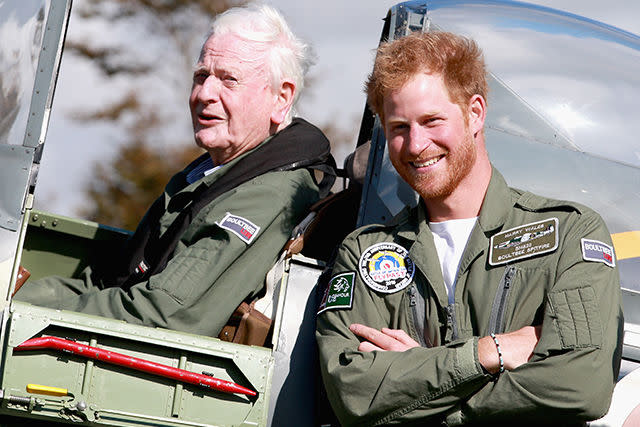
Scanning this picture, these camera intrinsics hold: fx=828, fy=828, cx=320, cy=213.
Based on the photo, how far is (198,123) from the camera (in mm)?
3500

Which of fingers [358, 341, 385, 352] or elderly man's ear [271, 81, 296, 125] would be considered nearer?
fingers [358, 341, 385, 352]

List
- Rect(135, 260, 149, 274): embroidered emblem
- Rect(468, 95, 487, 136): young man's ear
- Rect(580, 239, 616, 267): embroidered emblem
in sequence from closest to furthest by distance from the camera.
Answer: Rect(580, 239, 616, 267): embroidered emblem → Rect(468, 95, 487, 136): young man's ear → Rect(135, 260, 149, 274): embroidered emblem

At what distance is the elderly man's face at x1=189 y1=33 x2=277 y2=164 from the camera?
346 centimetres

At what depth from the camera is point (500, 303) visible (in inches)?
93.8

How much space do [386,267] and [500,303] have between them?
0.40 m

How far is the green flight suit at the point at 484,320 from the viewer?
2164 millimetres

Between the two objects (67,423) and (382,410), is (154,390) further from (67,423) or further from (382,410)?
(382,410)

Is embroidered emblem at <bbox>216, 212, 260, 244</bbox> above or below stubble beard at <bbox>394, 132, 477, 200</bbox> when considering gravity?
below

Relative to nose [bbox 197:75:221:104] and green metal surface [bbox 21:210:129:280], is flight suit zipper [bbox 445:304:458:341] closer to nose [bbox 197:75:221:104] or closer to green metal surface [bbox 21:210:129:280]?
nose [bbox 197:75:221:104]

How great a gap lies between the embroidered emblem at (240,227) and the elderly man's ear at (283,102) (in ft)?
2.48

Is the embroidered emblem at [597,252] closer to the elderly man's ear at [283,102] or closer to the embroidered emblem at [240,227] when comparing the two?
the embroidered emblem at [240,227]

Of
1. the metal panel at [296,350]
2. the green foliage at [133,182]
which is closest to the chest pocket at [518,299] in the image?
the metal panel at [296,350]

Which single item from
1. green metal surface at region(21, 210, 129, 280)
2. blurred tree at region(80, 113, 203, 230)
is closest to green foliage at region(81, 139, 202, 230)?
blurred tree at region(80, 113, 203, 230)

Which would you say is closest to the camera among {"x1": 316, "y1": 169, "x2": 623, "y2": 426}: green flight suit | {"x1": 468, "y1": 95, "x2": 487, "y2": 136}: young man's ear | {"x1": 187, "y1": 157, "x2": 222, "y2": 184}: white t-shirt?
{"x1": 316, "y1": 169, "x2": 623, "y2": 426}: green flight suit
